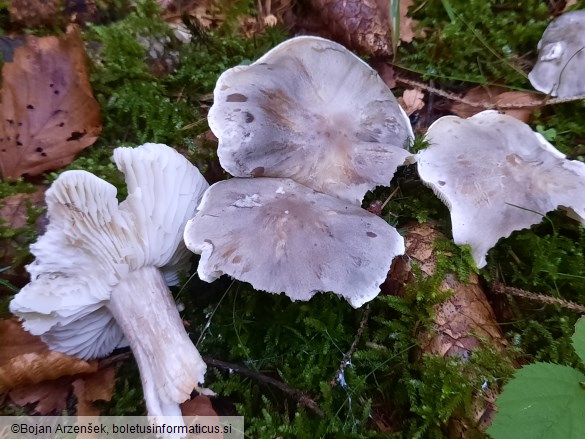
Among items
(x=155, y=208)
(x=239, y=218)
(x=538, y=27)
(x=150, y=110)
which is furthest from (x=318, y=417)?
(x=538, y=27)

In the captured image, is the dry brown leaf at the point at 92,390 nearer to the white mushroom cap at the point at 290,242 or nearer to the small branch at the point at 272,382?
the small branch at the point at 272,382

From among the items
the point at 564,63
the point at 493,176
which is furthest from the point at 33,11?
the point at 564,63

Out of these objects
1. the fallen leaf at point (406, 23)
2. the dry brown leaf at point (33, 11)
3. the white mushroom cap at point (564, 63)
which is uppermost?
the dry brown leaf at point (33, 11)

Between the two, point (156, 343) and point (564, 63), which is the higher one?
point (564, 63)

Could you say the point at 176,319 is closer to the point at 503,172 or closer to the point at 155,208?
the point at 155,208

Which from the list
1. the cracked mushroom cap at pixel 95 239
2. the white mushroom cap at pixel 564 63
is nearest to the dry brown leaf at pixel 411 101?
the white mushroom cap at pixel 564 63

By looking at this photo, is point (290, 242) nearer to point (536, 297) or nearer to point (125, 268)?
point (125, 268)

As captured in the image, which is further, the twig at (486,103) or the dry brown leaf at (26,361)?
the twig at (486,103)
